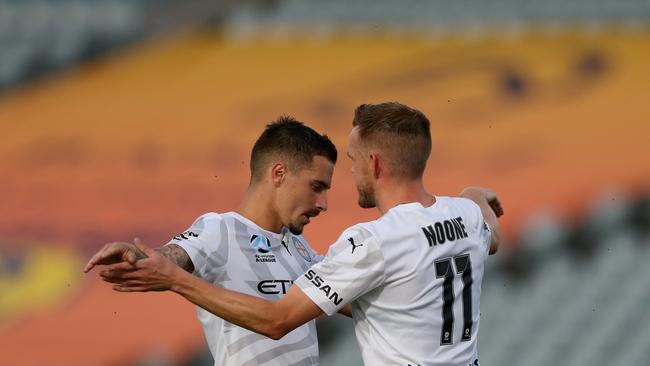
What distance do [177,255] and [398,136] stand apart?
95 cm

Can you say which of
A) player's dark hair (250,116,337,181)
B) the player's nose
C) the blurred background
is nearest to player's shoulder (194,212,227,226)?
player's dark hair (250,116,337,181)

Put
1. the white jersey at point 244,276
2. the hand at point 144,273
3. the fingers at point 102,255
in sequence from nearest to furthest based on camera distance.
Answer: the fingers at point 102,255, the hand at point 144,273, the white jersey at point 244,276

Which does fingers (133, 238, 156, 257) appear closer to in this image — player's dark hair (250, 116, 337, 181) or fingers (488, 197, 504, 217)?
player's dark hair (250, 116, 337, 181)

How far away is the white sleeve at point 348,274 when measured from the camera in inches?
181

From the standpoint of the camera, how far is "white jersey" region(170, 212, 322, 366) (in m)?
5.04

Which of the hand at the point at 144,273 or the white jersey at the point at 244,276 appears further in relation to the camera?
the white jersey at the point at 244,276

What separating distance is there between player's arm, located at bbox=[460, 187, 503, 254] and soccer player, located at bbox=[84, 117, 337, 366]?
636mm

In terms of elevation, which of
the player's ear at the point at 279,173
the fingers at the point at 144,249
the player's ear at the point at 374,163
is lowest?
the fingers at the point at 144,249

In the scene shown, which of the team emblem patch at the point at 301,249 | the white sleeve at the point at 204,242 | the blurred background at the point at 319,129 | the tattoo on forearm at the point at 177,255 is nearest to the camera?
the tattoo on forearm at the point at 177,255

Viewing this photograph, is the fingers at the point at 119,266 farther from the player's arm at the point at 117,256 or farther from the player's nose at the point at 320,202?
the player's nose at the point at 320,202

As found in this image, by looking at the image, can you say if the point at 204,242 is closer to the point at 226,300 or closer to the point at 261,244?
the point at 261,244

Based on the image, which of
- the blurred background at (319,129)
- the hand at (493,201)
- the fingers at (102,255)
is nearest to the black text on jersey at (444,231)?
the hand at (493,201)

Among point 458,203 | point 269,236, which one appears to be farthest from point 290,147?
point 458,203

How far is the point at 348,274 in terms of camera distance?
181 inches
